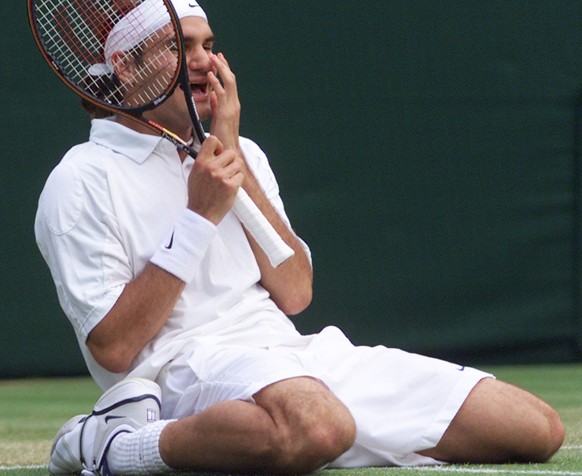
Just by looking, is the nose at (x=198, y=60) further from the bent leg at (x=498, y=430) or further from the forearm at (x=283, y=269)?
the bent leg at (x=498, y=430)

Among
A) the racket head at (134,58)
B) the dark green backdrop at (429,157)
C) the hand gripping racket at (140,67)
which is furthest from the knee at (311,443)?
the dark green backdrop at (429,157)

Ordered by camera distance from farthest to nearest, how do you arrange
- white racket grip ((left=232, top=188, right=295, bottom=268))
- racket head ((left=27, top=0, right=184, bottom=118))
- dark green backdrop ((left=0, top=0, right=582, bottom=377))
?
dark green backdrop ((left=0, top=0, right=582, bottom=377)), racket head ((left=27, top=0, right=184, bottom=118)), white racket grip ((left=232, top=188, right=295, bottom=268))

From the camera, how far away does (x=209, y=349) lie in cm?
294

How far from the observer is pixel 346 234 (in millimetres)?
6211

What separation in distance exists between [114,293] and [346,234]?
11.2ft

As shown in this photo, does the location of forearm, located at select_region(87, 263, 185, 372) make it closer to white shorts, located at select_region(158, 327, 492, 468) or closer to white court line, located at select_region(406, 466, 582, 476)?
white shorts, located at select_region(158, 327, 492, 468)

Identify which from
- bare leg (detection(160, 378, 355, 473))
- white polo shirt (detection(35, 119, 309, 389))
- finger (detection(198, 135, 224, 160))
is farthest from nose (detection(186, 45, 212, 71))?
bare leg (detection(160, 378, 355, 473))

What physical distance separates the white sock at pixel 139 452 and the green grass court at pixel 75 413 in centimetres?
38

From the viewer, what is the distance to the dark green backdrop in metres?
6.18

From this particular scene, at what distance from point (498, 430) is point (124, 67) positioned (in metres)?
1.23

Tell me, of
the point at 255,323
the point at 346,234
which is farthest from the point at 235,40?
the point at 255,323

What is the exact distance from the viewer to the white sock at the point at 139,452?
274cm

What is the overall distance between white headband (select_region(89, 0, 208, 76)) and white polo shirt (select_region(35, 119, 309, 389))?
5.9 inches

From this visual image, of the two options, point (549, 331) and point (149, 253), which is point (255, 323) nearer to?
point (149, 253)
